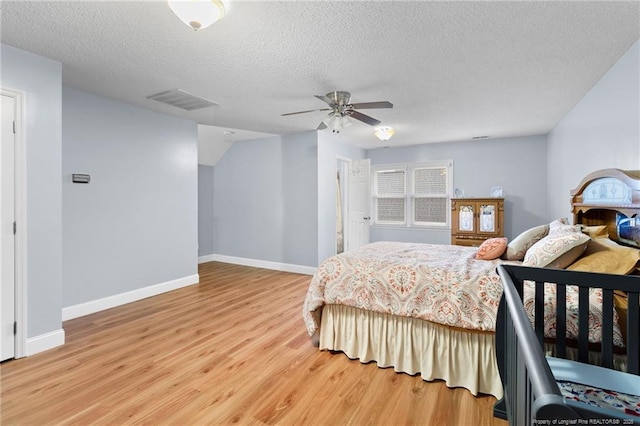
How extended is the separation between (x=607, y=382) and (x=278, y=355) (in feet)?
6.66

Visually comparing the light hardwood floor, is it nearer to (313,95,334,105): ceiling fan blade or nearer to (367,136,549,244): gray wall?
(313,95,334,105): ceiling fan blade

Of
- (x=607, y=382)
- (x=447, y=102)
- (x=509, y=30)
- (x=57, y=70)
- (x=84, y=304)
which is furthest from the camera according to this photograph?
(x=447, y=102)

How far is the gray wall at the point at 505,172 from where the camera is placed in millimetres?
5441

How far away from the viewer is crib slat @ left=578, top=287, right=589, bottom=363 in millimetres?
1426

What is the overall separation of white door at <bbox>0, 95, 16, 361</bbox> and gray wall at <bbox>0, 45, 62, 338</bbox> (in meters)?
0.09

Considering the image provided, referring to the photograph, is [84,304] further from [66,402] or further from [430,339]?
[430,339]

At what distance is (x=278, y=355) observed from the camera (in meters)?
2.52

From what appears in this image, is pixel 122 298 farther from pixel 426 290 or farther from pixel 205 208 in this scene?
pixel 426 290

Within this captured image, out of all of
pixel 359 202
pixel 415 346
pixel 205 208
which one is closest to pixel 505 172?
pixel 359 202

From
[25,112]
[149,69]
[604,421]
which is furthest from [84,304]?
[604,421]

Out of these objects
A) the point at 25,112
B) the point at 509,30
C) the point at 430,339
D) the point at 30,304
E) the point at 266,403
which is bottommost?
the point at 266,403

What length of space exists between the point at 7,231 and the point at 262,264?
12.5 ft

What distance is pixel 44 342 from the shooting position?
2.60 meters

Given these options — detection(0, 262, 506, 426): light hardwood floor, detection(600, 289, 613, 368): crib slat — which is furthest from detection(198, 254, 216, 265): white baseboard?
detection(600, 289, 613, 368): crib slat
